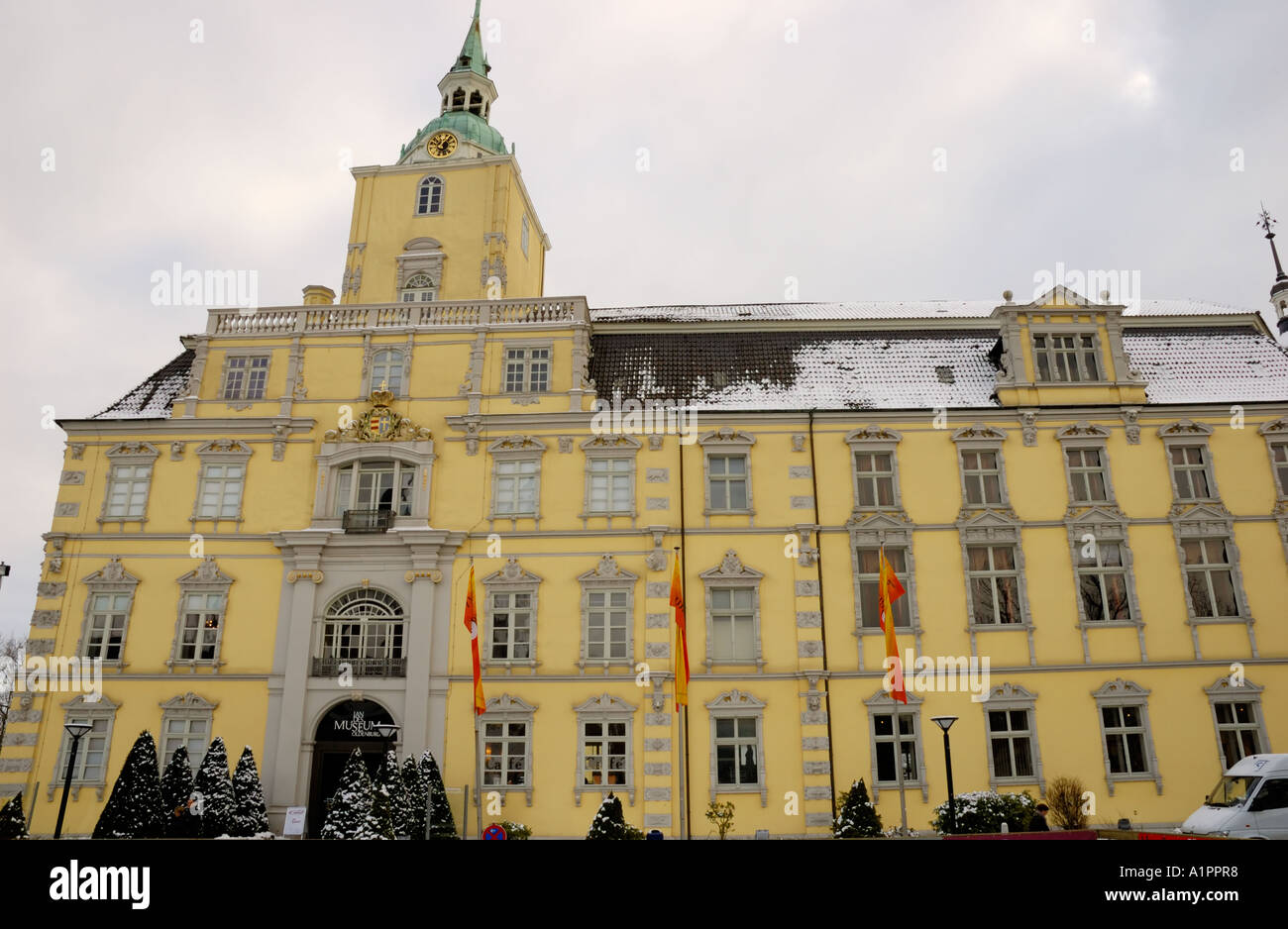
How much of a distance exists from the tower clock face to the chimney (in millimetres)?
7929

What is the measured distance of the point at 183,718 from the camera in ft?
94.9

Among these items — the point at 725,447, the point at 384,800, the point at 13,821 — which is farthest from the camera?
the point at 725,447

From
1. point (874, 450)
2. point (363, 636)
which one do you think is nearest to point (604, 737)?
point (363, 636)

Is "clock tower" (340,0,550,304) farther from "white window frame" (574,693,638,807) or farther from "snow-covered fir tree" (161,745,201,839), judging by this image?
"snow-covered fir tree" (161,745,201,839)

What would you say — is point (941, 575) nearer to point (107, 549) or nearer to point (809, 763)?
point (809, 763)

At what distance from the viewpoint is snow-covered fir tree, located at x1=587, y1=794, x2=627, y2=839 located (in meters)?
23.2

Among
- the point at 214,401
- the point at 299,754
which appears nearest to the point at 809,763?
the point at 299,754

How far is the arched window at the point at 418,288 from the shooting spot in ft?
122

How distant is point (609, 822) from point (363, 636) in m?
11.1

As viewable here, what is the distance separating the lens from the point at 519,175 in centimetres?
4003

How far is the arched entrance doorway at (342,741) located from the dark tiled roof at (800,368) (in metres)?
13.3

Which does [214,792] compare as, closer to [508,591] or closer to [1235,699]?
[508,591]
